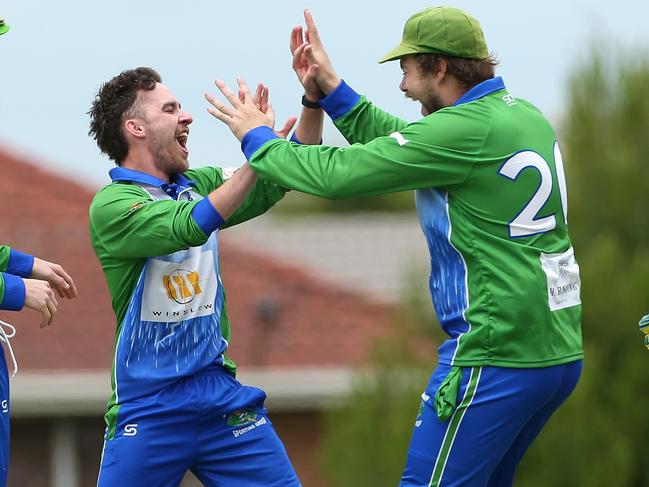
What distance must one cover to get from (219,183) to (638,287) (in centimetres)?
873

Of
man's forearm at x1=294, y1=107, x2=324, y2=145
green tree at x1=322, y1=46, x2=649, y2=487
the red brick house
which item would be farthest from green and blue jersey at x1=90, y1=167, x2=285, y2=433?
green tree at x1=322, y1=46, x2=649, y2=487

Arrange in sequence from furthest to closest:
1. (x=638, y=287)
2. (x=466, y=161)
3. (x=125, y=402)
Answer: (x=638, y=287) → (x=125, y=402) → (x=466, y=161)

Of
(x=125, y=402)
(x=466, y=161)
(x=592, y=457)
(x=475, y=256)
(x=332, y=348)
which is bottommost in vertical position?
(x=592, y=457)

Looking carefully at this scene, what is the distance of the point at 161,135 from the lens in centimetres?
578

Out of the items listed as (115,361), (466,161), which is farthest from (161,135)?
(466,161)

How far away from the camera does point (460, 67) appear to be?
5344 mm

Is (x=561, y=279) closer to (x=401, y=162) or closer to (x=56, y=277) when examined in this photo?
(x=401, y=162)

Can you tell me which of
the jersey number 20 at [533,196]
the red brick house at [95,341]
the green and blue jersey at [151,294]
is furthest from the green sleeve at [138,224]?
the red brick house at [95,341]

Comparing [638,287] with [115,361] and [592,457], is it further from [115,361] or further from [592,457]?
[115,361]

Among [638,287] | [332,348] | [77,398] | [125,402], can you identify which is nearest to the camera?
[125,402]

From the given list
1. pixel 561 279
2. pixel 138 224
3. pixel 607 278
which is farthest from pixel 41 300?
pixel 607 278

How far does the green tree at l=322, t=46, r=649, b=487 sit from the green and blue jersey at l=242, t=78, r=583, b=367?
818cm

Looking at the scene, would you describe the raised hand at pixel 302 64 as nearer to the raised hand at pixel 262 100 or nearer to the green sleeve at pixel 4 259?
the raised hand at pixel 262 100

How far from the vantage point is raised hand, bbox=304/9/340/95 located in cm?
584
